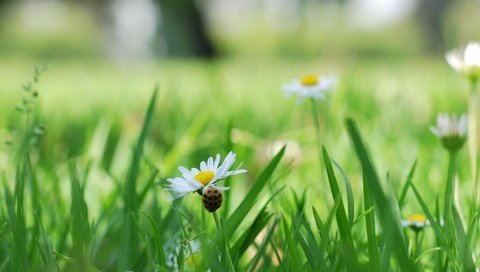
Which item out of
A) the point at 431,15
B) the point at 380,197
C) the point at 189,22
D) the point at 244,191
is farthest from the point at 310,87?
the point at 431,15

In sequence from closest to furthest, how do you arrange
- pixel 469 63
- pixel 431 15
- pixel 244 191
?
pixel 469 63 < pixel 244 191 < pixel 431 15

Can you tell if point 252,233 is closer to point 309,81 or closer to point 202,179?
point 202,179

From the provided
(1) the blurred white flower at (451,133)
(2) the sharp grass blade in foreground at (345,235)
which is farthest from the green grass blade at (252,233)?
(1) the blurred white flower at (451,133)

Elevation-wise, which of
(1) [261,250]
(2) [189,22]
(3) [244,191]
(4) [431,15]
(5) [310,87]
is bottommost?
(1) [261,250]

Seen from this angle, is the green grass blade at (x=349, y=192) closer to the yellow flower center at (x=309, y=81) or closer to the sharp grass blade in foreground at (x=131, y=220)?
the sharp grass blade in foreground at (x=131, y=220)

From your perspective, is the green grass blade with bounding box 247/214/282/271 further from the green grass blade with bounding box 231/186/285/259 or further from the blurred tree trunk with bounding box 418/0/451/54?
the blurred tree trunk with bounding box 418/0/451/54

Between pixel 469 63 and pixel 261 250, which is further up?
pixel 469 63

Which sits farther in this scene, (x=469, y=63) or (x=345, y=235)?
(x=469, y=63)
